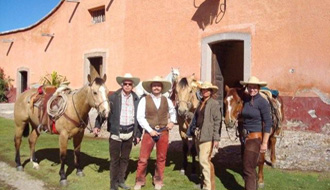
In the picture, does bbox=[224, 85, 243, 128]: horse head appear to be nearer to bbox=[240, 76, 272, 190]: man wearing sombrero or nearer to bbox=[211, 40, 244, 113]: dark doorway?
bbox=[240, 76, 272, 190]: man wearing sombrero

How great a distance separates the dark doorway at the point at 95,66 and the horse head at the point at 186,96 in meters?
10.8

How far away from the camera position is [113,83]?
14.0 m

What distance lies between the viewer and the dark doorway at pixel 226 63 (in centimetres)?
1088

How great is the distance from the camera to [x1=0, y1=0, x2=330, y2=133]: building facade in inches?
327

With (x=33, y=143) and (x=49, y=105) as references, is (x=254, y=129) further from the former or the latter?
(x=33, y=143)

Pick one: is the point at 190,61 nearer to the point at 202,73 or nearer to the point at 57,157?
the point at 202,73

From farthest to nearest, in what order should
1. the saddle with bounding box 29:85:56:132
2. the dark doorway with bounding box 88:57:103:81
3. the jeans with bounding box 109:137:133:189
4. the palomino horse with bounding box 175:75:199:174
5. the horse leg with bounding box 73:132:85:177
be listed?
1. the dark doorway with bounding box 88:57:103:81
2. the saddle with bounding box 29:85:56:132
3. the horse leg with bounding box 73:132:85:177
4. the palomino horse with bounding box 175:75:199:174
5. the jeans with bounding box 109:137:133:189

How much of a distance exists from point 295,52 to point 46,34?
1430 centimetres

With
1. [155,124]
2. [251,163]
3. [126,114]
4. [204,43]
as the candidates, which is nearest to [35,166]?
[126,114]

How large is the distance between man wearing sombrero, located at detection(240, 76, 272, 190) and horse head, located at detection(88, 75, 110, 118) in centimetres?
205

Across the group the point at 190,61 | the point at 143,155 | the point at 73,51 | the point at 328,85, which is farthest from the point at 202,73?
the point at 73,51

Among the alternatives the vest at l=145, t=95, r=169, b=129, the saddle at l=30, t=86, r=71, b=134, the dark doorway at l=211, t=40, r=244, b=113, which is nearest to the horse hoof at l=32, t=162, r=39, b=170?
the saddle at l=30, t=86, r=71, b=134

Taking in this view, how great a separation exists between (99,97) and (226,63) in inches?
308

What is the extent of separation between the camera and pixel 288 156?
666 centimetres
